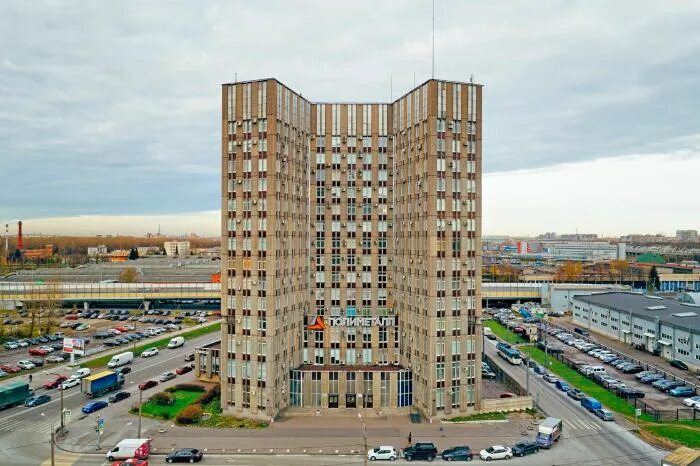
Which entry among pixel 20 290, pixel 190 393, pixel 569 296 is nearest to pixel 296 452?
pixel 190 393

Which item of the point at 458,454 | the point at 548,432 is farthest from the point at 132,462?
the point at 548,432

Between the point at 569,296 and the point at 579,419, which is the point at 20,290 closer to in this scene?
the point at 579,419

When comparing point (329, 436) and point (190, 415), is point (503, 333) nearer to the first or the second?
point (329, 436)

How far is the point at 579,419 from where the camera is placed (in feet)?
218

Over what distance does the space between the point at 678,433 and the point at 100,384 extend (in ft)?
262

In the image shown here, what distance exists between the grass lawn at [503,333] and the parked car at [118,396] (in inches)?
3256

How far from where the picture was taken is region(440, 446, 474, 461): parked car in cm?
5392

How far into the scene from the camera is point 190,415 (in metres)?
64.2

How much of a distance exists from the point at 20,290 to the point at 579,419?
160 m

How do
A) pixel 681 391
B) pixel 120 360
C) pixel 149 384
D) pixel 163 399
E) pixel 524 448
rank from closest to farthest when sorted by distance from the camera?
1. pixel 524 448
2. pixel 163 399
3. pixel 681 391
4. pixel 149 384
5. pixel 120 360

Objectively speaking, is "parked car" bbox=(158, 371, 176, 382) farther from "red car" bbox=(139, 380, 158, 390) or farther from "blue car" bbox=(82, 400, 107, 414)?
"blue car" bbox=(82, 400, 107, 414)

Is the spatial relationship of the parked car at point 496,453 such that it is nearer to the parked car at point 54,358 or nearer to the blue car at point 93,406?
the blue car at point 93,406

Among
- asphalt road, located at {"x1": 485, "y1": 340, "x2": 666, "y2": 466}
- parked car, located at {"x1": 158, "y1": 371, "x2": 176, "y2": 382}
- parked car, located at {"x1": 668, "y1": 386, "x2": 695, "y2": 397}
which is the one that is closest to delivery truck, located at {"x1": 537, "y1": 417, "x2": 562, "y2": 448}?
asphalt road, located at {"x1": 485, "y1": 340, "x2": 666, "y2": 466}

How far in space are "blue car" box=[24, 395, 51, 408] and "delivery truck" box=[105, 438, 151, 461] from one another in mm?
25385
